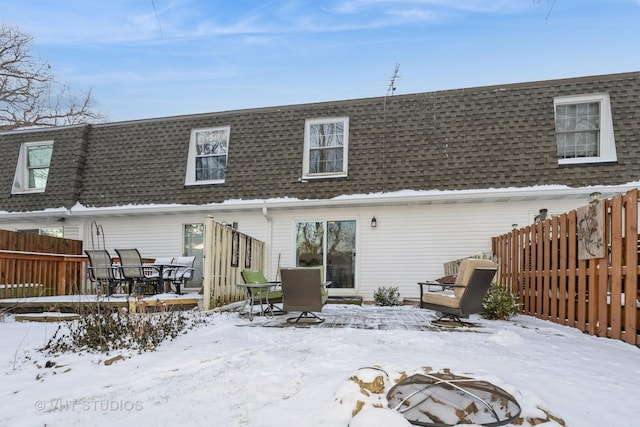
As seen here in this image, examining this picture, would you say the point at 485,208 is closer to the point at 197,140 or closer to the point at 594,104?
the point at 594,104

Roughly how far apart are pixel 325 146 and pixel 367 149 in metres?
1.07

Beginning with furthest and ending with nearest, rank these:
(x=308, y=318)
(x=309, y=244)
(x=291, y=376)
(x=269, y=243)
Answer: (x=269, y=243) < (x=309, y=244) < (x=308, y=318) < (x=291, y=376)

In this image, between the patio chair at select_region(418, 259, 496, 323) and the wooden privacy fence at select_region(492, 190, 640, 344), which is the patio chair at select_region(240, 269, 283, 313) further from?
the wooden privacy fence at select_region(492, 190, 640, 344)

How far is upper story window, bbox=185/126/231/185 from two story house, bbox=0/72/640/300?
0.10 ft

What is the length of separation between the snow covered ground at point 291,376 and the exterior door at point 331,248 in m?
4.42

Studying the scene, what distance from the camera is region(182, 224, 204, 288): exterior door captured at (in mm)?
9703

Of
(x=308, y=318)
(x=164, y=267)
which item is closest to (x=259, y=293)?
(x=308, y=318)

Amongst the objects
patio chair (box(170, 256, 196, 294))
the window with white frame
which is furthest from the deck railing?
the window with white frame

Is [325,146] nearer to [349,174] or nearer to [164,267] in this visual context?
[349,174]

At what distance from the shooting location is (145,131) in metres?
10.4

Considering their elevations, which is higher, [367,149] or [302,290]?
[367,149]

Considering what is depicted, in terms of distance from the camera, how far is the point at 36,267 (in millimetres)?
7789

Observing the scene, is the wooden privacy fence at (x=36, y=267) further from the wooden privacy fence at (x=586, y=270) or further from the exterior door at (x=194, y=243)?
the wooden privacy fence at (x=586, y=270)

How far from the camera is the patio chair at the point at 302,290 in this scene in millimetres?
5469
